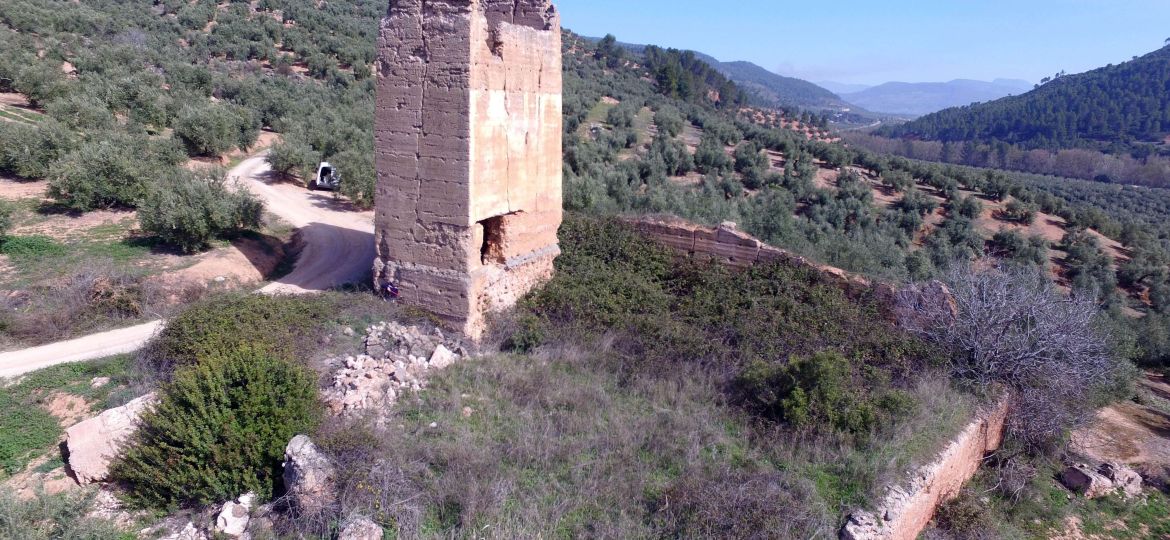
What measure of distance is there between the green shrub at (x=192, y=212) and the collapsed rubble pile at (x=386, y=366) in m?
6.37

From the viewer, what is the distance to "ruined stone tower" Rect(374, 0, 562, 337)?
9.20 metres

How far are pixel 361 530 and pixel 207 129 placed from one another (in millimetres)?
21572

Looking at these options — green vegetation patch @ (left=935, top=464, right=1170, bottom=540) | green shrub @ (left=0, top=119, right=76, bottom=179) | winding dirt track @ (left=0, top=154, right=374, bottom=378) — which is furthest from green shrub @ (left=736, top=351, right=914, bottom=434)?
green shrub @ (left=0, top=119, right=76, bottom=179)

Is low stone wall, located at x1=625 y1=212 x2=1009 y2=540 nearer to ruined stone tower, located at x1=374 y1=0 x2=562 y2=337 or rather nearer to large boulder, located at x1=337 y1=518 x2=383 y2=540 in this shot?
ruined stone tower, located at x1=374 y1=0 x2=562 y2=337

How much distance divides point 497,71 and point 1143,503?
38.1 feet

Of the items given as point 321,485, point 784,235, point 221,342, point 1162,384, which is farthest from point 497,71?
point 1162,384

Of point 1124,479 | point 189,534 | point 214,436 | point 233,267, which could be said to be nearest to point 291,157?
point 233,267

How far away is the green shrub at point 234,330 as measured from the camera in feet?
26.9

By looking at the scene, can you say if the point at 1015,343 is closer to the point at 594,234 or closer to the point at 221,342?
the point at 594,234

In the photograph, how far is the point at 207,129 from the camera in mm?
22031

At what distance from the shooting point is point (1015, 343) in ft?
29.8

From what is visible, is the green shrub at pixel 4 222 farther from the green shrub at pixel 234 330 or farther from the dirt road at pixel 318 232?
the green shrub at pixel 234 330

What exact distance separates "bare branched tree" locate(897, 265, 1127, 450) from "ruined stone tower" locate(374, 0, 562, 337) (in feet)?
22.6

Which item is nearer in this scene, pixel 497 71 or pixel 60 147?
pixel 497 71
